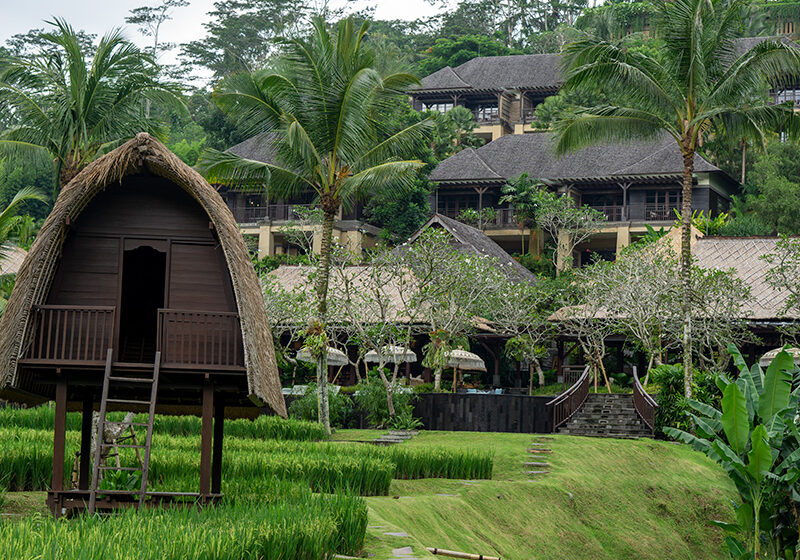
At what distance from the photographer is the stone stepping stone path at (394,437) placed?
2299 centimetres

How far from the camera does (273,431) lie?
2091 centimetres

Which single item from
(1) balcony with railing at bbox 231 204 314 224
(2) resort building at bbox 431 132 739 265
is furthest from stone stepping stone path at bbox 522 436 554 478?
(1) balcony with railing at bbox 231 204 314 224

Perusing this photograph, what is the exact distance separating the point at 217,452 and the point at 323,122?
10.5m

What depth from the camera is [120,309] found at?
506 inches

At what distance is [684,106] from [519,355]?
11.9 m

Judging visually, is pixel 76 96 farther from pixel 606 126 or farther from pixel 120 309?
pixel 606 126

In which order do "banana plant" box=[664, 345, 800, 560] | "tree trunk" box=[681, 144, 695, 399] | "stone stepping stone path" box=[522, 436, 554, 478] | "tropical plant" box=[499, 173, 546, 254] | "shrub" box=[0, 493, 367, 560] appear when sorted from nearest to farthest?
"shrub" box=[0, 493, 367, 560] < "banana plant" box=[664, 345, 800, 560] < "stone stepping stone path" box=[522, 436, 554, 478] < "tree trunk" box=[681, 144, 695, 399] < "tropical plant" box=[499, 173, 546, 254]

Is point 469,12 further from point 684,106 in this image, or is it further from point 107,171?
point 107,171

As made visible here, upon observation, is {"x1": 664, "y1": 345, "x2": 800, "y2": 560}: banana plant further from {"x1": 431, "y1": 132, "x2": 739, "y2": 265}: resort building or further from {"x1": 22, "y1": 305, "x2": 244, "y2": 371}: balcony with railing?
{"x1": 431, "y1": 132, "x2": 739, "y2": 265}: resort building

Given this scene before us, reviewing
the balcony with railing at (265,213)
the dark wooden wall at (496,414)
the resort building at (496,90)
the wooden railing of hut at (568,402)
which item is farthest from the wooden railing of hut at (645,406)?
the resort building at (496,90)

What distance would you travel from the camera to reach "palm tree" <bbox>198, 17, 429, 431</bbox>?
72.5 ft

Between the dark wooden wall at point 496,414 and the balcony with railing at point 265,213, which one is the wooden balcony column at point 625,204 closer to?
the balcony with railing at point 265,213

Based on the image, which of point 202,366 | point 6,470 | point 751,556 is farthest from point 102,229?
point 751,556

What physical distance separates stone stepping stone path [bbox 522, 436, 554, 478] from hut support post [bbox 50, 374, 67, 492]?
31.3ft
